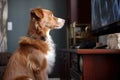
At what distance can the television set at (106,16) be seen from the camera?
2244 millimetres

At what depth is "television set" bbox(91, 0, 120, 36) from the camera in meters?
2.24

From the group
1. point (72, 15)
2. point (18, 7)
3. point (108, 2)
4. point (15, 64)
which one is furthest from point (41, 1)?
point (15, 64)

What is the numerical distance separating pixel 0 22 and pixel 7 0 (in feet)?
1.76

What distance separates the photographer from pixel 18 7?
4754mm

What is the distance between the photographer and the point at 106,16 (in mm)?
2572

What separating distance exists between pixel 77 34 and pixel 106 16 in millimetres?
1382

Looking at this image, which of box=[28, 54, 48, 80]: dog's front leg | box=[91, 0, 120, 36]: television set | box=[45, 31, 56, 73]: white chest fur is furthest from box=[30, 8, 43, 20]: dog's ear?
box=[91, 0, 120, 36]: television set

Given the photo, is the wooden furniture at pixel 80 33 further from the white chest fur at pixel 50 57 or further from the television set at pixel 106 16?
the white chest fur at pixel 50 57

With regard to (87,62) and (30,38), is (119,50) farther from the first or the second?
(30,38)

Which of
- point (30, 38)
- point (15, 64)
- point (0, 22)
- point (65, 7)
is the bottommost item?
point (15, 64)

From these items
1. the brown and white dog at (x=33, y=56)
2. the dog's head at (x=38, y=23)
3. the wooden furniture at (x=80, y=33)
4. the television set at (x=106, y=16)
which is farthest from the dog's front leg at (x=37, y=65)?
the wooden furniture at (x=80, y=33)

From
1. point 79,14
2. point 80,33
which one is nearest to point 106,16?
point 80,33

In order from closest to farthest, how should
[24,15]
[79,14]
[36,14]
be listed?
[36,14] → [79,14] → [24,15]

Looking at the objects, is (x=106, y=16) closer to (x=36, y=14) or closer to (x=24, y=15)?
(x=36, y=14)
